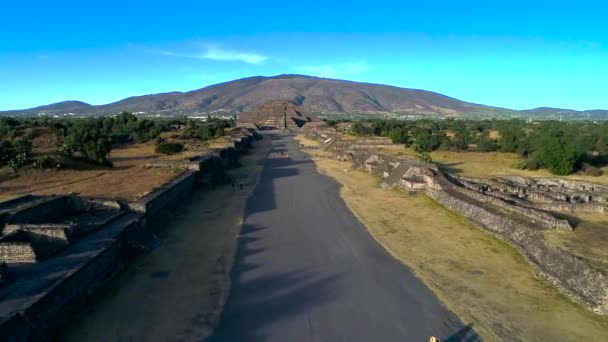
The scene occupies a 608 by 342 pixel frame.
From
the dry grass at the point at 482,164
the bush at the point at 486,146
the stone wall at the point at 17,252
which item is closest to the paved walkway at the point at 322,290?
the stone wall at the point at 17,252

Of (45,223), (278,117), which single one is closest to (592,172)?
(45,223)

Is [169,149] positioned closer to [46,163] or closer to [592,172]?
[46,163]

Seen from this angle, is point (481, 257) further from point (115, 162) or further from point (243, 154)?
point (243, 154)

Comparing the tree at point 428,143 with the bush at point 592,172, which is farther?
the tree at point 428,143

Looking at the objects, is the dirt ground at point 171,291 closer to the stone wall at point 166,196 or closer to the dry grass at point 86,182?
the stone wall at point 166,196

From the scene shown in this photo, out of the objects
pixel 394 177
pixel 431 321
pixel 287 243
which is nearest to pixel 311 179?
pixel 394 177
